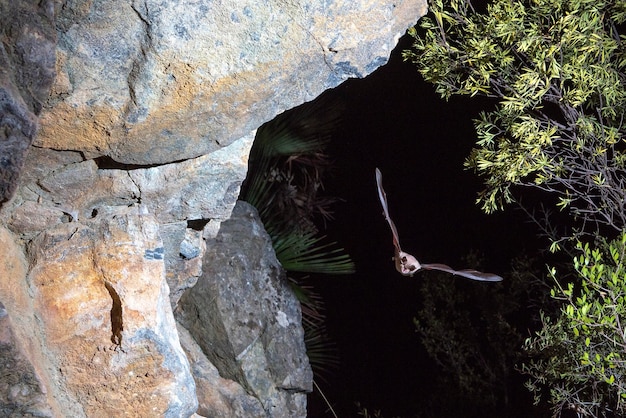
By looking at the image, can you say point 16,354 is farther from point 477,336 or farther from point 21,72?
point 477,336

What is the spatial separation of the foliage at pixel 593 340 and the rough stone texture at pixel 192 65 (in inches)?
40.1

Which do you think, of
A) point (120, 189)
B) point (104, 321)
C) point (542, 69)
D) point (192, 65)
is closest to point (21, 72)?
point (192, 65)

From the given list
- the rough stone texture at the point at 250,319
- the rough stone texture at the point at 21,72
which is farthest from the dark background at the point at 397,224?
the rough stone texture at the point at 21,72

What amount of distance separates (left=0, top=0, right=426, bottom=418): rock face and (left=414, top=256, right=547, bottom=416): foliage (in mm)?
1794

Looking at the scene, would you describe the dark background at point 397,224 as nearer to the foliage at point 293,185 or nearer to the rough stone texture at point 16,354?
the foliage at point 293,185

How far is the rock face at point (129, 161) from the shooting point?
1.56 m

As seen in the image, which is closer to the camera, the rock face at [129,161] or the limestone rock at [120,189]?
the rock face at [129,161]

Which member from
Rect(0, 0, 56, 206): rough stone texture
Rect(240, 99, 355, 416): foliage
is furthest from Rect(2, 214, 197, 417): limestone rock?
Rect(240, 99, 355, 416): foliage

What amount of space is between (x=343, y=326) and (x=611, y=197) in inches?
72.5

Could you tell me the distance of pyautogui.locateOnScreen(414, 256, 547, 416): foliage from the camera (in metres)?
3.38

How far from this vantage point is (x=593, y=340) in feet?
7.36

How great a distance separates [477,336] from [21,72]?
2921 mm

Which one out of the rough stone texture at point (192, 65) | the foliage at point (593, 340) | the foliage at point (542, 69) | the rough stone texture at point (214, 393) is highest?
the rough stone texture at point (192, 65)

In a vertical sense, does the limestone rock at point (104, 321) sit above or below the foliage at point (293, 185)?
below
